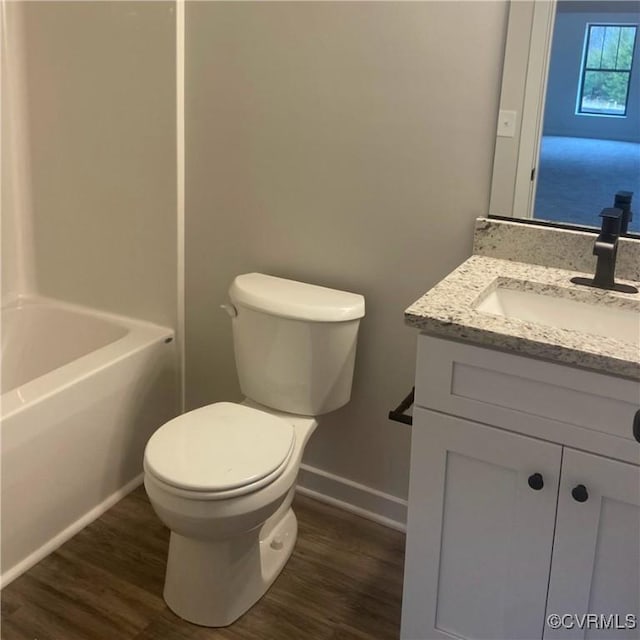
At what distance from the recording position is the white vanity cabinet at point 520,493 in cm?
142

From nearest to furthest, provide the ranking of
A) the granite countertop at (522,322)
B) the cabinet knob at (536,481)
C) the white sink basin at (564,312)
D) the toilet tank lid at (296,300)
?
the granite countertop at (522,322)
the cabinet knob at (536,481)
the white sink basin at (564,312)
the toilet tank lid at (296,300)

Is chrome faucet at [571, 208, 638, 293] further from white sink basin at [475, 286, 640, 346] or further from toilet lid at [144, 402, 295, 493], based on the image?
toilet lid at [144, 402, 295, 493]

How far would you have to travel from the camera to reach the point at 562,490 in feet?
4.83

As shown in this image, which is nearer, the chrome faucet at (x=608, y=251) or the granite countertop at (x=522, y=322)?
the granite countertop at (x=522, y=322)

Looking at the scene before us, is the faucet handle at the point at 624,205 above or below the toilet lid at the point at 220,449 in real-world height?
above

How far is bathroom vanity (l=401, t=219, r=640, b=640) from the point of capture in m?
1.40

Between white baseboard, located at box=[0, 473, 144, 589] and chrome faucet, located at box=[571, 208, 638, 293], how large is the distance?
156 centimetres

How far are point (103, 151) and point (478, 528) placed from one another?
5.44 ft

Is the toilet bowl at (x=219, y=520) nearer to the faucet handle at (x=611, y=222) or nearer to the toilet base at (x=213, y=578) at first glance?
the toilet base at (x=213, y=578)

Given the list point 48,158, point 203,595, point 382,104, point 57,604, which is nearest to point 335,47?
point 382,104

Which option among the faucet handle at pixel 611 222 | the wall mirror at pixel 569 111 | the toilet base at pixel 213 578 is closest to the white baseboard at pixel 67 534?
the toilet base at pixel 213 578

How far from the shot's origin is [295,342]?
2094mm

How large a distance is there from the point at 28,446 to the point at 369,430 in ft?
3.20

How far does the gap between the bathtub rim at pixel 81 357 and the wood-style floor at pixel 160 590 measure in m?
0.48
